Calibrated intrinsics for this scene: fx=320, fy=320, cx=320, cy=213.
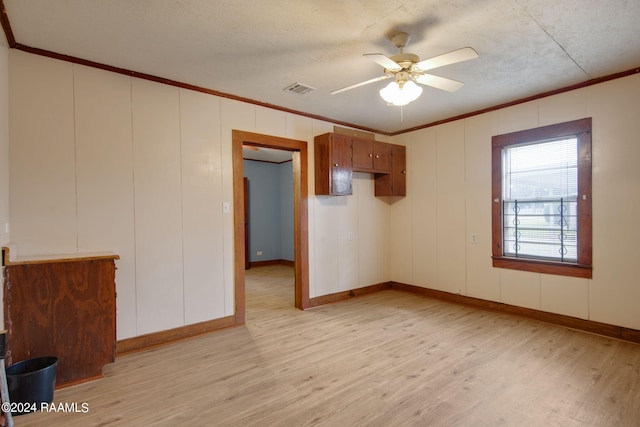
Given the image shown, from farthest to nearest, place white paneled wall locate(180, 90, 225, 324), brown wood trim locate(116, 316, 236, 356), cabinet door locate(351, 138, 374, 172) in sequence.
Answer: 1. cabinet door locate(351, 138, 374, 172)
2. white paneled wall locate(180, 90, 225, 324)
3. brown wood trim locate(116, 316, 236, 356)

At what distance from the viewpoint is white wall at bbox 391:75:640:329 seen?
10.7 ft

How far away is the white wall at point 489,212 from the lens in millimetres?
3275

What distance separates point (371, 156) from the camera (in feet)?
16.3

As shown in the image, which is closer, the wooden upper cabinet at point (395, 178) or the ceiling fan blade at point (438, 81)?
the ceiling fan blade at point (438, 81)

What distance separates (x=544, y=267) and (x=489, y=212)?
3.03ft

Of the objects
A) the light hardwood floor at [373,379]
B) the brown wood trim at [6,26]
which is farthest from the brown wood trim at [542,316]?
the brown wood trim at [6,26]

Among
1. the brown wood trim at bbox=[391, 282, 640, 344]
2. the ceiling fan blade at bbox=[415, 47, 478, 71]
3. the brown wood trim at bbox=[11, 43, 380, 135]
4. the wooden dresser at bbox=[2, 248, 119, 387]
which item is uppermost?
the brown wood trim at bbox=[11, 43, 380, 135]

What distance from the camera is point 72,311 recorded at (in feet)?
8.09

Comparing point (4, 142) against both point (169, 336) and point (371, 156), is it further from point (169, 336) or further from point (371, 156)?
point (371, 156)

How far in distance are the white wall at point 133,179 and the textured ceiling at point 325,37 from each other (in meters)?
0.29

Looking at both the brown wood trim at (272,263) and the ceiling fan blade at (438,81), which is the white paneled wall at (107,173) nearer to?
the ceiling fan blade at (438,81)

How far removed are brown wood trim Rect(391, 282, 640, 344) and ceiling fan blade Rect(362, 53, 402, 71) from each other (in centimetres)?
341

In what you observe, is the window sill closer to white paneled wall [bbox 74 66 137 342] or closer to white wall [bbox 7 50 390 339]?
white wall [bbox 7 50 390 339]

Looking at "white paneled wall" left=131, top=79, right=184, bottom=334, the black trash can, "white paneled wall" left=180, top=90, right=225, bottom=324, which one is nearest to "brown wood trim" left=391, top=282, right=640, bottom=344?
"white paneled wall" left=180, top=90, right=225, bottom=324
